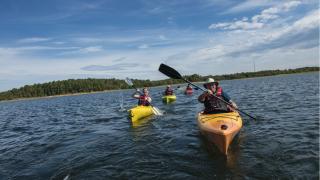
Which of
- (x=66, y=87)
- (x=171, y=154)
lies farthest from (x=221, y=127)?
(x=66, y=87)

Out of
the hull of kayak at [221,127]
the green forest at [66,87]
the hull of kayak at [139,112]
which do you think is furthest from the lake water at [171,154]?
the green forest at [66,87]

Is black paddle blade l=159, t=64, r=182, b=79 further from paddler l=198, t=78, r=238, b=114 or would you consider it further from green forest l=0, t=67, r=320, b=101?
green forest l=0, t=67, r=320, b=101

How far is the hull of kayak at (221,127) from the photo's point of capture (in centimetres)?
951

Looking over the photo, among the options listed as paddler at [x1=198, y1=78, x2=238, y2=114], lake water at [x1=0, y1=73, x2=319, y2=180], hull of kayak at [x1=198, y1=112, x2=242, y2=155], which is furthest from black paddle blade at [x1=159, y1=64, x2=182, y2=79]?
lake water at [x1=0, y1=73, x2=319, y2=180]

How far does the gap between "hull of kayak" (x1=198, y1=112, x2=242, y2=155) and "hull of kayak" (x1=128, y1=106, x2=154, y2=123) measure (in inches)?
292

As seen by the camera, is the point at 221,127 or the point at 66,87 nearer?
the point at 221,127

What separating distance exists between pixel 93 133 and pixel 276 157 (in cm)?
971

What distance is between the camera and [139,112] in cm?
1908

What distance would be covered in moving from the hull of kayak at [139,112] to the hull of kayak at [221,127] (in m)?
7.42

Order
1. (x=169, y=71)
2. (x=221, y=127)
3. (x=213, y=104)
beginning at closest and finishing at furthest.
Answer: (x=221, y=127) → (x=213, y=104) → (x=169, y=71)

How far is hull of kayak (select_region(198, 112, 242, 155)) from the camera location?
951cm

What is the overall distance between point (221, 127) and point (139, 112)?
384 inches

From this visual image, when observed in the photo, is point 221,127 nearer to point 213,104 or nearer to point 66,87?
point 213,104

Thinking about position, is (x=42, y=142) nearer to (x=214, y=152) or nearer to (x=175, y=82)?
(x=214, y=152)
